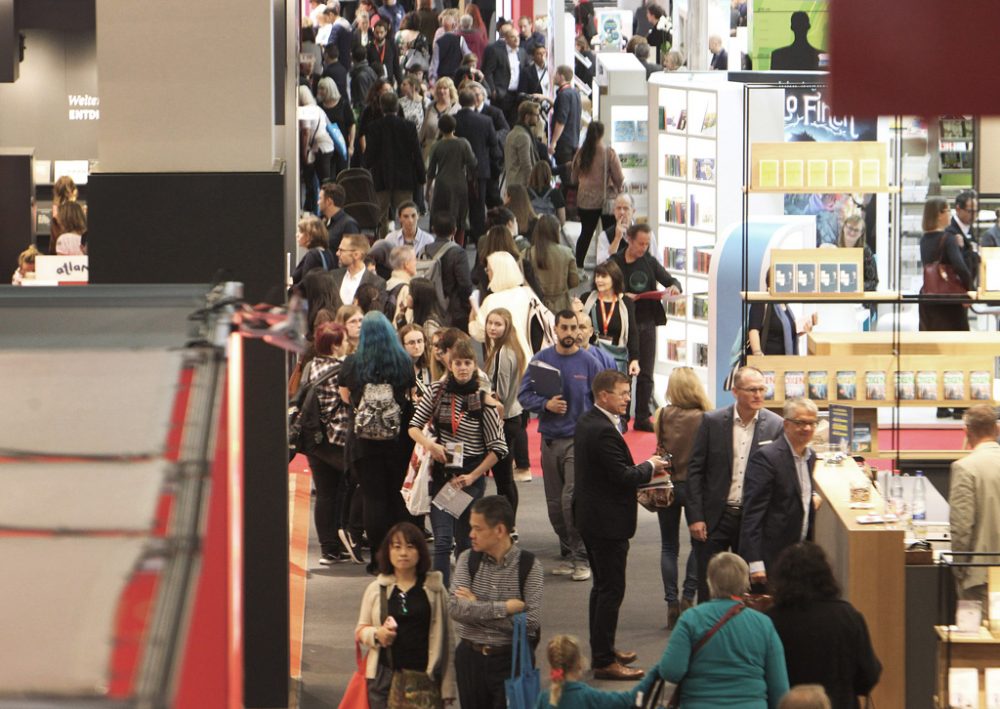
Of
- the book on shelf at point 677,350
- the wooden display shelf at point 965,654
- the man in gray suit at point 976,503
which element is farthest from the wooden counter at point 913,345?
the book on shelf at point 677,350

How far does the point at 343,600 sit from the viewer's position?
9055 mm

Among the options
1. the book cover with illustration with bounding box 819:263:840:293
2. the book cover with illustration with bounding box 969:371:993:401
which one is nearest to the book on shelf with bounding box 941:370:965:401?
the book cover with illustration with bounding box 969:371:993:401

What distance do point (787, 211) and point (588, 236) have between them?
323cm

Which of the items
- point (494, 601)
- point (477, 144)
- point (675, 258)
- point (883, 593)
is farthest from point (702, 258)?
point (494, 601)

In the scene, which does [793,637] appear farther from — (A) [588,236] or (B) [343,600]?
(A) [588,236]

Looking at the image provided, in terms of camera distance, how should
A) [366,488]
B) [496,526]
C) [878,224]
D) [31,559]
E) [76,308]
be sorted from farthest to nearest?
[878,224] → [366,488] → [496,526] → [76,308] → [31,559]

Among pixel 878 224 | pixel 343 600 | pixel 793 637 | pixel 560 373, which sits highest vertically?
pixel 878 224

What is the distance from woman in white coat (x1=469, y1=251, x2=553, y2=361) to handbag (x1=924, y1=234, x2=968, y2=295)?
3185mm

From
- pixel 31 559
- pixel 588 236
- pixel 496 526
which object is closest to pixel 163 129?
pixel 496 526

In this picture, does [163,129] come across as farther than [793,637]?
Yes

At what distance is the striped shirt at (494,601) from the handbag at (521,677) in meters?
0.06

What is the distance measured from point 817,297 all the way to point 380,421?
3272mm

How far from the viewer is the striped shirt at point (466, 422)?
8352mm

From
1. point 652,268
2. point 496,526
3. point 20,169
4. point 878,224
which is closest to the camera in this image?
point 496,526
